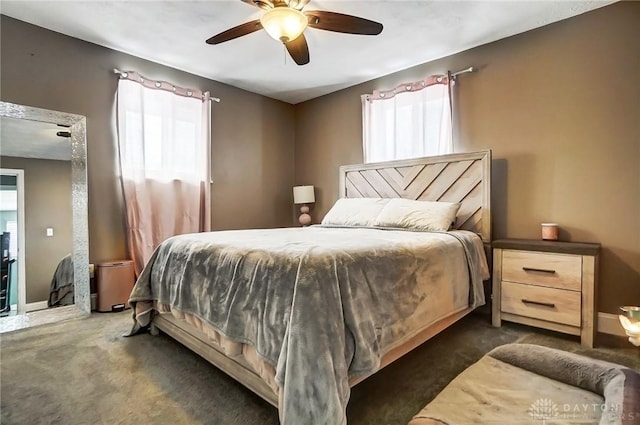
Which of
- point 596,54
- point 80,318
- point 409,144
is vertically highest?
point 596,54

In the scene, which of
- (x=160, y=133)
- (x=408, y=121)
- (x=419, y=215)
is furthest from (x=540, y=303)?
(x=160, y=133)

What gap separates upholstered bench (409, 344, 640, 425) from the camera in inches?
41.0

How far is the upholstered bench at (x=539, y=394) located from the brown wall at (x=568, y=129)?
1674 millimetres

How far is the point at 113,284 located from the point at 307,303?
263 cm

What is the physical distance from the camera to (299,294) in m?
1.27

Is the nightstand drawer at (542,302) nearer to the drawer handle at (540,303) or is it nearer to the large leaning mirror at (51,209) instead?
the drawer handle at (540,303)

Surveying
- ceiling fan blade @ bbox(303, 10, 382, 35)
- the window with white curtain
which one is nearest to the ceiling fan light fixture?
ceiling fan blade @ bbox(303, 10, 382, 35)

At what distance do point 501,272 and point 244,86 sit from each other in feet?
12.0

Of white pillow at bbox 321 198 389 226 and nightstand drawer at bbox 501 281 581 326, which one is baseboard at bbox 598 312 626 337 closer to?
nightstand drawer at bbox 501 281 581 326

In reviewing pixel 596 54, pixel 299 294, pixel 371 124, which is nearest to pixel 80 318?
pixel 299 294

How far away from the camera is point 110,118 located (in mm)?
3164

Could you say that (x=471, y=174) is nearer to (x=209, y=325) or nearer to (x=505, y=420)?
(x=505, y=420)

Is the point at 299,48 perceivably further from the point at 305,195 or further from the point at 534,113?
the point at 305,195

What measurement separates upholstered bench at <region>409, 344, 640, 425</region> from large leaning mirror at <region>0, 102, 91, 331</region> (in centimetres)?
321
